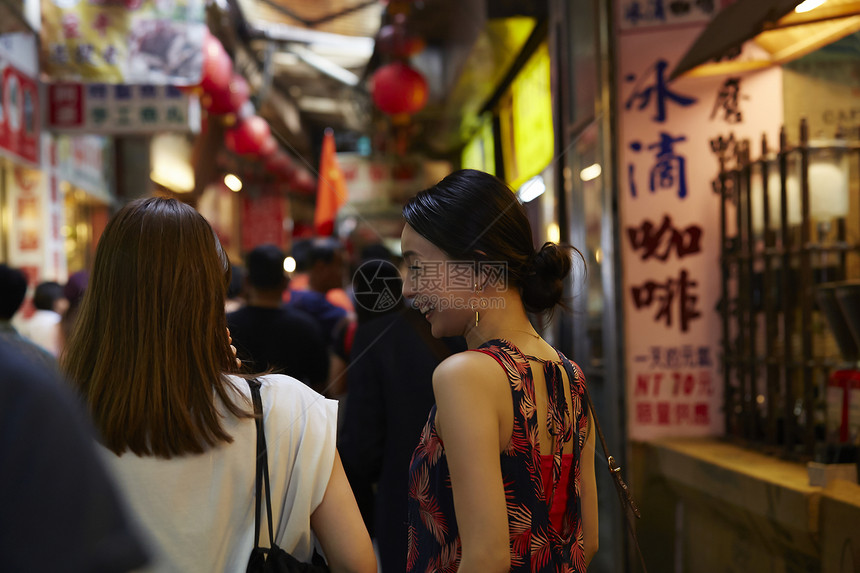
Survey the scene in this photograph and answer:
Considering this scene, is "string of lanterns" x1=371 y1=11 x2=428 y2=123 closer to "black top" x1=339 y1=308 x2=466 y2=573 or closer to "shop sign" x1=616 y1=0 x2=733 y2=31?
"shop sign" x1=616 y1=0 x2=733 y2=31

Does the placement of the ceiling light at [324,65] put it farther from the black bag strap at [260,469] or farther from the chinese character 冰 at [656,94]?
the black bag strap at [260,469]

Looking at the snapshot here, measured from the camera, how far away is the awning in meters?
2.55

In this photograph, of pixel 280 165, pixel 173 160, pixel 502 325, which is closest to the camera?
pixel 502 325

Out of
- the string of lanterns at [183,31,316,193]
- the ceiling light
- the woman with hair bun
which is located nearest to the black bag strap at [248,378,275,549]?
the woman with hair bun

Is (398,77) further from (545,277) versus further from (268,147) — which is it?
(545,277)

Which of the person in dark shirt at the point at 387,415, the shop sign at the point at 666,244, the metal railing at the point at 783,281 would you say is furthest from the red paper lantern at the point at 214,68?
the person in dark shirt at the point at 387,415

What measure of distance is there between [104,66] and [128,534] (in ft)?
20.9

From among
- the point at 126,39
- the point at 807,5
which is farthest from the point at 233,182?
the point at 126,39

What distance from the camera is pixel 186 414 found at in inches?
54.3

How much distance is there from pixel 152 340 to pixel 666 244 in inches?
124

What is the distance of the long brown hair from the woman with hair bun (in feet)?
1.38

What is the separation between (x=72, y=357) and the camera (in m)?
1.43

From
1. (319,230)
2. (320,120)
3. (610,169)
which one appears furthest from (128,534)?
(320,120)

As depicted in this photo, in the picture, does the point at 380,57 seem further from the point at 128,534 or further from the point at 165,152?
the point at 128,534
